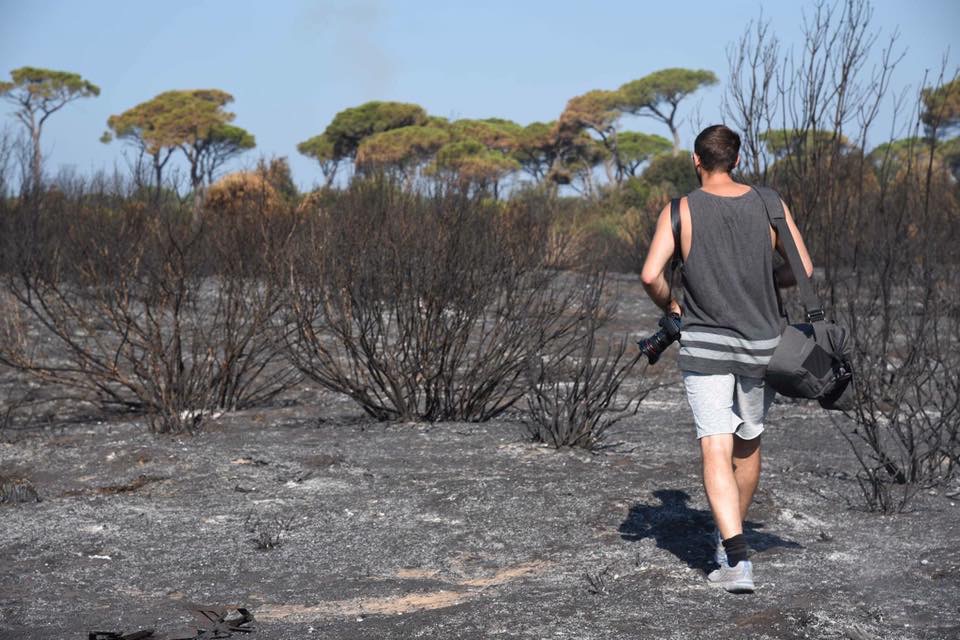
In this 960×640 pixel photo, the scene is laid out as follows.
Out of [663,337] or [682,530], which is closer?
[663,337]

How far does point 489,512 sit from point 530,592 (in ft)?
4.49

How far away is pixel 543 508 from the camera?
5.66 meters

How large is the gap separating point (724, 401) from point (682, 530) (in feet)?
4.71

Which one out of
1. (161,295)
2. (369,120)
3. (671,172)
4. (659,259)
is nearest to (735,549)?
(659,259)

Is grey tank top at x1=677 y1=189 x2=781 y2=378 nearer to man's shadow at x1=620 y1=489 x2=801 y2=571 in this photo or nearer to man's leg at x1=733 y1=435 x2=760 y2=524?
man's leg at x1=733 y1=435 x2=760 y2=524

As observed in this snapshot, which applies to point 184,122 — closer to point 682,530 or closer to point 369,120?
point 369,120

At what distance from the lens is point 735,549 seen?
396cm

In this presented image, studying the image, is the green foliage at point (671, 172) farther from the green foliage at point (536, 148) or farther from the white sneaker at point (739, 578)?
the white sneaker at point (739, 578)

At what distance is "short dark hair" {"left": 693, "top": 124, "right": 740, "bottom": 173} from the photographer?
3.96m

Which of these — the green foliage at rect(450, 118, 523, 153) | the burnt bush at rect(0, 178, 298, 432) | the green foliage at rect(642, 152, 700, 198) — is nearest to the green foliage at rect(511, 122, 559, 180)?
the green foliage at rect(450, 118, 523, 153)

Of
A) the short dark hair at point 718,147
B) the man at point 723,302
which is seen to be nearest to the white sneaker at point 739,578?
the man at point 723,302

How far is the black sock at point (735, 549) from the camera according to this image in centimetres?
395

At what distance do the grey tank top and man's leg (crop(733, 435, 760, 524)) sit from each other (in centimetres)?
33

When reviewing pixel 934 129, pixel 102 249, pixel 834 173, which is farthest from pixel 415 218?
pixel 934 129
